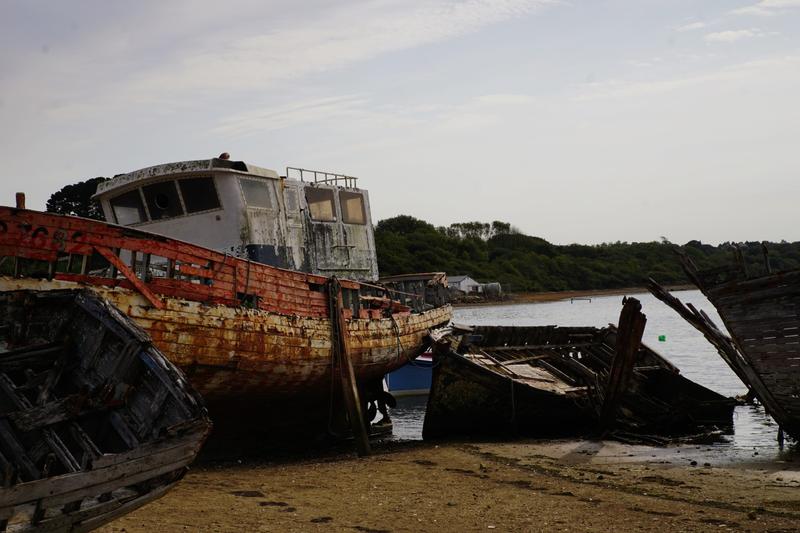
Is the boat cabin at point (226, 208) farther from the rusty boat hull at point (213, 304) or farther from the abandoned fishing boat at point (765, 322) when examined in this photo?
the abandoned fishing boat at point (765, 322)

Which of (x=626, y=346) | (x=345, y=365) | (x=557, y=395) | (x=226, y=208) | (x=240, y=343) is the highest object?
(x=226, y=208)

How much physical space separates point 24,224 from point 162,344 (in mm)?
1927

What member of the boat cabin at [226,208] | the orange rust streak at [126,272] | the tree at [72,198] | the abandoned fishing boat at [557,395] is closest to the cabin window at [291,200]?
the boat cabin at [226,208]

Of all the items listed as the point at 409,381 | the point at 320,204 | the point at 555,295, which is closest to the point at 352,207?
the point at 320,204

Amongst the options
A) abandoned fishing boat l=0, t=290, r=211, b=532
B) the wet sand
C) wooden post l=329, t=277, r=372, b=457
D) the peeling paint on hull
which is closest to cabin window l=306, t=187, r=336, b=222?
the peeling paint on hull

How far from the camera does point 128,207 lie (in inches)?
516

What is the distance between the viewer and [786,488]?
9.50m

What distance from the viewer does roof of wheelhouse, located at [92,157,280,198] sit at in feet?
40.7

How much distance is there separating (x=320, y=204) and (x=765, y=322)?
23.8 ft

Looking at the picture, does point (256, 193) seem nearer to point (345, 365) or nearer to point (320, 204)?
point (320, 204)

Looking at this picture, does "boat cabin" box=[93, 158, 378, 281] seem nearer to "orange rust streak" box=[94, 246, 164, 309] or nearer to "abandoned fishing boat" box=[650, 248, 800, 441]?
"orange rust streak" box=[94, 246, 164, 309]

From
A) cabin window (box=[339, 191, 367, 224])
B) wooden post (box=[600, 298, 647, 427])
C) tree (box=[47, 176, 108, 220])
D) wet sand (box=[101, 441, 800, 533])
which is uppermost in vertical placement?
tree (box=[47, 176, 108, 220])

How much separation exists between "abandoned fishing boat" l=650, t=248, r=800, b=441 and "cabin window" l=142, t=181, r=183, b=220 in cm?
739

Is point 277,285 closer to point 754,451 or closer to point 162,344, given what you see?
point 162,344
